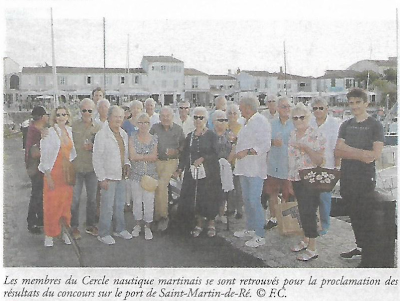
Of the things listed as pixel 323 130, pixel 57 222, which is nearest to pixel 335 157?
pixel 323 130

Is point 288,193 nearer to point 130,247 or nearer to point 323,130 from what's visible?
point 323,130

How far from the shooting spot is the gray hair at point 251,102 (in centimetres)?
282

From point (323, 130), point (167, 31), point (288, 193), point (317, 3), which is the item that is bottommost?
point (288, 193)

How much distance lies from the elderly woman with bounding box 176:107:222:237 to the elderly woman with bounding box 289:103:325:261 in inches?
22.9

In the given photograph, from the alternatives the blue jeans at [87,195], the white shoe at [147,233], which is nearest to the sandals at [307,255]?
the white shoe at [147,233]

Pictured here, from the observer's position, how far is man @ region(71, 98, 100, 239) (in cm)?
285

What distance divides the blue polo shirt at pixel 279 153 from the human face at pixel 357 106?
46 cm

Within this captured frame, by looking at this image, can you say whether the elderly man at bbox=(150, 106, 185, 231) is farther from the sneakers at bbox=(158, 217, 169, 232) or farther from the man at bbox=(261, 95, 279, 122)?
the man at bbox=(261, 95, 279, 122)

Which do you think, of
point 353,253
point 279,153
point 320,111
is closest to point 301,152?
point 279,153

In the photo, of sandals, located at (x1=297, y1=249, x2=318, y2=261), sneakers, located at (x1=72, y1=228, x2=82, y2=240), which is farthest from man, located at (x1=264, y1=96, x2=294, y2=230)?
sneakers, located at (x1=72, y1=228, x2=82, y2=240)

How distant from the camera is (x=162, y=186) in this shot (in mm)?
2973

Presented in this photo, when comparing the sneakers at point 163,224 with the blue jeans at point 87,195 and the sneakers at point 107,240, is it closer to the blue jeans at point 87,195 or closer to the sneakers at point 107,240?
the sneakers at point 107,240
